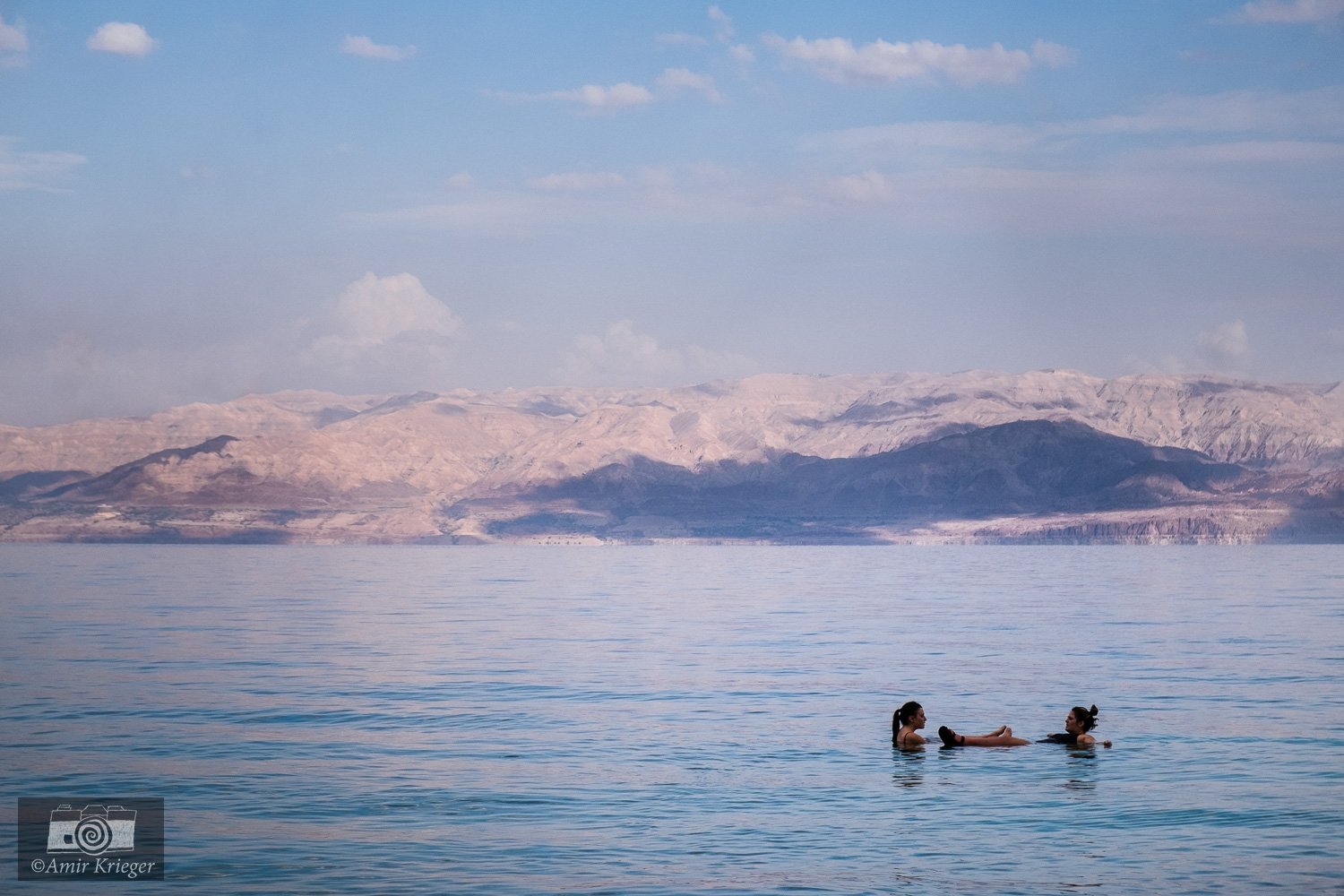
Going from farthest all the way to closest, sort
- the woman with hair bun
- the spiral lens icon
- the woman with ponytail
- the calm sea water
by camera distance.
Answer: the woman with ponytail → the woman with hair bun → the spiral lens icon → the calm sea water

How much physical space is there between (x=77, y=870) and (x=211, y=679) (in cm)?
3085

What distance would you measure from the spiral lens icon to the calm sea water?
4.37 feet

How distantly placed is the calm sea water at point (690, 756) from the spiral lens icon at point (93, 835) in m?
1.33

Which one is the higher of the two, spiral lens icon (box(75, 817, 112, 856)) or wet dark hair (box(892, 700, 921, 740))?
wet dark hair (box(892, 700, 921, 740))

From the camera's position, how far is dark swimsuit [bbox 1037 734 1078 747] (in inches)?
1405

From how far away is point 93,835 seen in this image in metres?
27.1

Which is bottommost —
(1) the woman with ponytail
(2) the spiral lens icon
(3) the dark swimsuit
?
(2) the spiral lens icon

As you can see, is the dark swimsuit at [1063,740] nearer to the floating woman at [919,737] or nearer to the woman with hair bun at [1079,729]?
the woman with hair bun at [1079,729]

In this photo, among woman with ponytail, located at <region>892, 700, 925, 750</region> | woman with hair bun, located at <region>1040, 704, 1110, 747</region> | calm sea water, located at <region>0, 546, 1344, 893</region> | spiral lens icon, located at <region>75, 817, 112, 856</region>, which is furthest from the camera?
woman with ponytail, located at <region>892, 700, 925, 750</region>

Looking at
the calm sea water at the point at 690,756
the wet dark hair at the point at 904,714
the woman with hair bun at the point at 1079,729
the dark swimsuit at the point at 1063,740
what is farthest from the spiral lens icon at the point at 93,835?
the dark swimsuit at the point at 1063,740

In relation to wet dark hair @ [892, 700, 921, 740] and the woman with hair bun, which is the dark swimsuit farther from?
wet dark hair @ [892, 700, 921, 740]

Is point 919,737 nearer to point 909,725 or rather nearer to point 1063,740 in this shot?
point 909,725

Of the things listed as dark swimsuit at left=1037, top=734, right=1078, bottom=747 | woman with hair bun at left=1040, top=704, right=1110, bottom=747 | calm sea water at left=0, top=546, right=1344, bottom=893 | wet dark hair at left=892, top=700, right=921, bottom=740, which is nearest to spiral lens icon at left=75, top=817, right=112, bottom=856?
calm sea water at left=0, top=546, right=1344, bottom=893

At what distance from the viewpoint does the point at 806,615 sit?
96.2m
